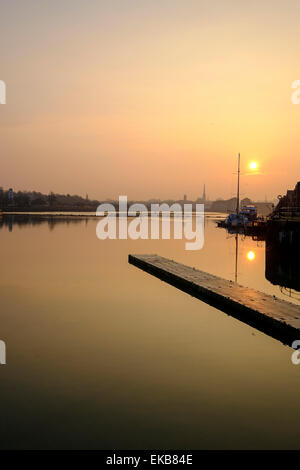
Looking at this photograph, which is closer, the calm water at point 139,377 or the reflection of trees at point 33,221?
the calm water at point 139,377

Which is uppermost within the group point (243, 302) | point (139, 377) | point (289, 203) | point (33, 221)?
point (289, 203)

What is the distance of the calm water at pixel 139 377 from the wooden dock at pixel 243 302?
17.4 inches

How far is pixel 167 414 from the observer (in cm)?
830

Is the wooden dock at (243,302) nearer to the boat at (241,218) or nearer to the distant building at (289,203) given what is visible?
the distant building at (289,203)

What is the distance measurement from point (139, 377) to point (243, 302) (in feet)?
22.4

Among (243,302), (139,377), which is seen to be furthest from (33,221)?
(139,377)

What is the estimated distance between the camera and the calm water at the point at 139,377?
764 centimetres

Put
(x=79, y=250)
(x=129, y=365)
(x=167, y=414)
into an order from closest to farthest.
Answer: (x=167, y=414) < (x=129, y=365) < (x=79, y=250)

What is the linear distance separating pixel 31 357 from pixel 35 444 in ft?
14.0

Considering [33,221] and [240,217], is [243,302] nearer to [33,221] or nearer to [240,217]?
[240,217]

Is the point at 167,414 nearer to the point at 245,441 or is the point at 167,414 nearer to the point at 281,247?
the point at 245,441

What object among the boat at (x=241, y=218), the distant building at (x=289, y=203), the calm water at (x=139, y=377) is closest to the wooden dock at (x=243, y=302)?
the calm water at (x=139, y=377)

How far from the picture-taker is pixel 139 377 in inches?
400

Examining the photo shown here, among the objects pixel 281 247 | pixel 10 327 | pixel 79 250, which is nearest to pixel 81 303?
pixel 10 327
